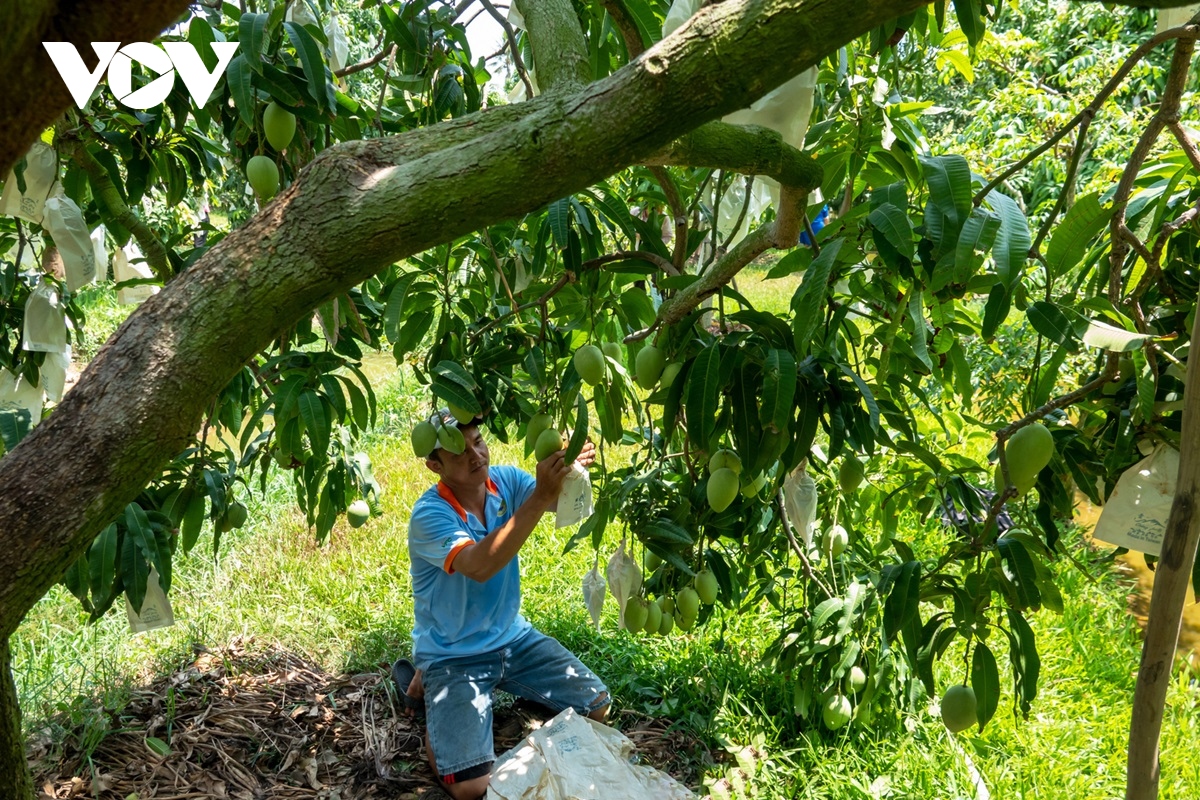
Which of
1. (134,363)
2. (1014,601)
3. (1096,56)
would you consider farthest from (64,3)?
(1096,56)

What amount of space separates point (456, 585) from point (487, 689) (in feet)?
0.91

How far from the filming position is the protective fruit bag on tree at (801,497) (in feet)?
5.49

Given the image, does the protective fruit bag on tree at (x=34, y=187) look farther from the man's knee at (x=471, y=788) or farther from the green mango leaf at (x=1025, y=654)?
the green mango leaf at (x=1025, y=654)

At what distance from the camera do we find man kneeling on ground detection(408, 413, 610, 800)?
2314 millimetres

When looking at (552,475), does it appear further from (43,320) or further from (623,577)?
(43,320)

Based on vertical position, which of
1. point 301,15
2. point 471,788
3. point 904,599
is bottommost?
point 471,788

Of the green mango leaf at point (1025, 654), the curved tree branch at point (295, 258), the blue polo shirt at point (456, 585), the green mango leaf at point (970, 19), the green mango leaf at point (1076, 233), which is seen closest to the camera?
the curved tree branch at point (295, 258)

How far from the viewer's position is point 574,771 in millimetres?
2078

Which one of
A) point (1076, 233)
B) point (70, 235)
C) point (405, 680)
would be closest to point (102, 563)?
point (70, 235)

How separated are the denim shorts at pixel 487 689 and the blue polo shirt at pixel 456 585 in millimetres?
40

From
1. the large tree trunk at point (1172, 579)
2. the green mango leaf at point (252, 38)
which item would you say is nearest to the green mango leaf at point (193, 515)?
the green mango leaf at point (252, 38)

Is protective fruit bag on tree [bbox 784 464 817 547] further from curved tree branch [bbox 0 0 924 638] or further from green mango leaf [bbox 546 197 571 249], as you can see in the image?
curved tree branch [bbox 0 0 924 638]

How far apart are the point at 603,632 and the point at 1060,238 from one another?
7.00 feet

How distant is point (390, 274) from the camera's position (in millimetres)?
2002
